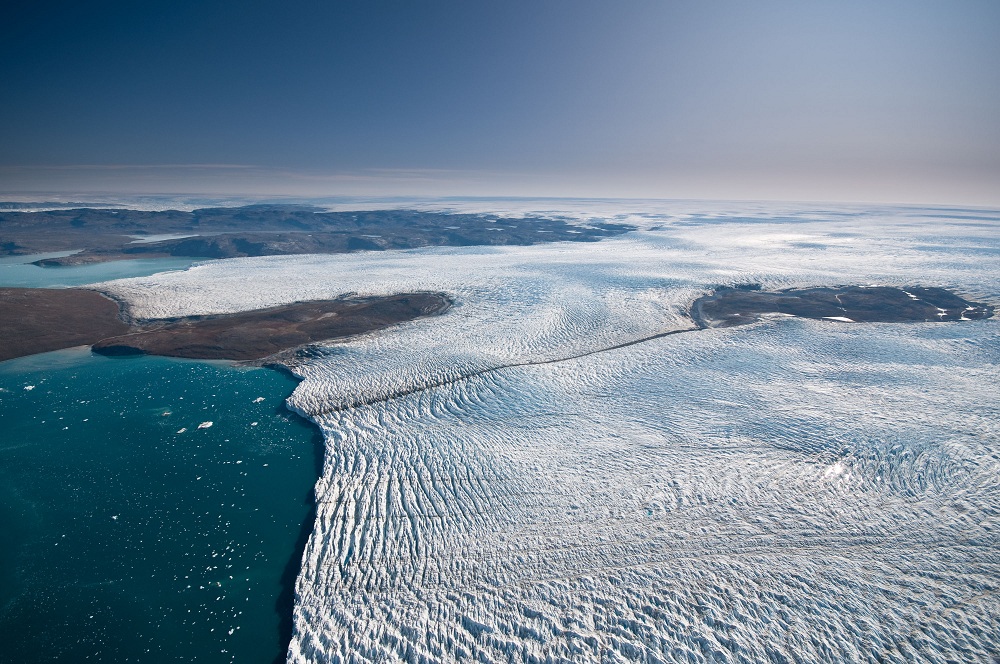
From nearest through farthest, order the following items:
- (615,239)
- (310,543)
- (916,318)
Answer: (310,543)
(916,318)
(615,239)

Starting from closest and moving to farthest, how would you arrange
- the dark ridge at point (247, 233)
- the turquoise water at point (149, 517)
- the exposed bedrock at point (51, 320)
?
the turquoise water at point (149, 517) → the exposed bedrock at point (51, 320) → the dark ridge at point (247, 233)

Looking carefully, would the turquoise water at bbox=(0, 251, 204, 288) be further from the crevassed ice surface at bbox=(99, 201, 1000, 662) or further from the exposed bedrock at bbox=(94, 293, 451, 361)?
the crevassed ice surface at bbox=(99, 201, 1000, 662)

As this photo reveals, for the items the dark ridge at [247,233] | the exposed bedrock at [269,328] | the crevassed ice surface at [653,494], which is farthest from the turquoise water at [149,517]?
the dark ridge at [247,233]

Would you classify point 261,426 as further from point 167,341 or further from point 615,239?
point 615,239

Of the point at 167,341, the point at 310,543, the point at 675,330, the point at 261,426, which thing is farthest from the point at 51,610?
the point at 675,330

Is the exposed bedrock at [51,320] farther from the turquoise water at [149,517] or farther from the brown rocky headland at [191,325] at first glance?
the turquoise water at [149,517]

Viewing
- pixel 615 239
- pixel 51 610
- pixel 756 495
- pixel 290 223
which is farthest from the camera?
pixel 290 223

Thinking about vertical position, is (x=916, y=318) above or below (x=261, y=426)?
above

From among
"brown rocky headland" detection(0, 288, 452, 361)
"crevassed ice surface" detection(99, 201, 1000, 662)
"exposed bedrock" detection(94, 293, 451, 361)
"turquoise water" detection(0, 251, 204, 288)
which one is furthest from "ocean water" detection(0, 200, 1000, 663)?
"turquoise water" detection(0, 251, 204, 288)
